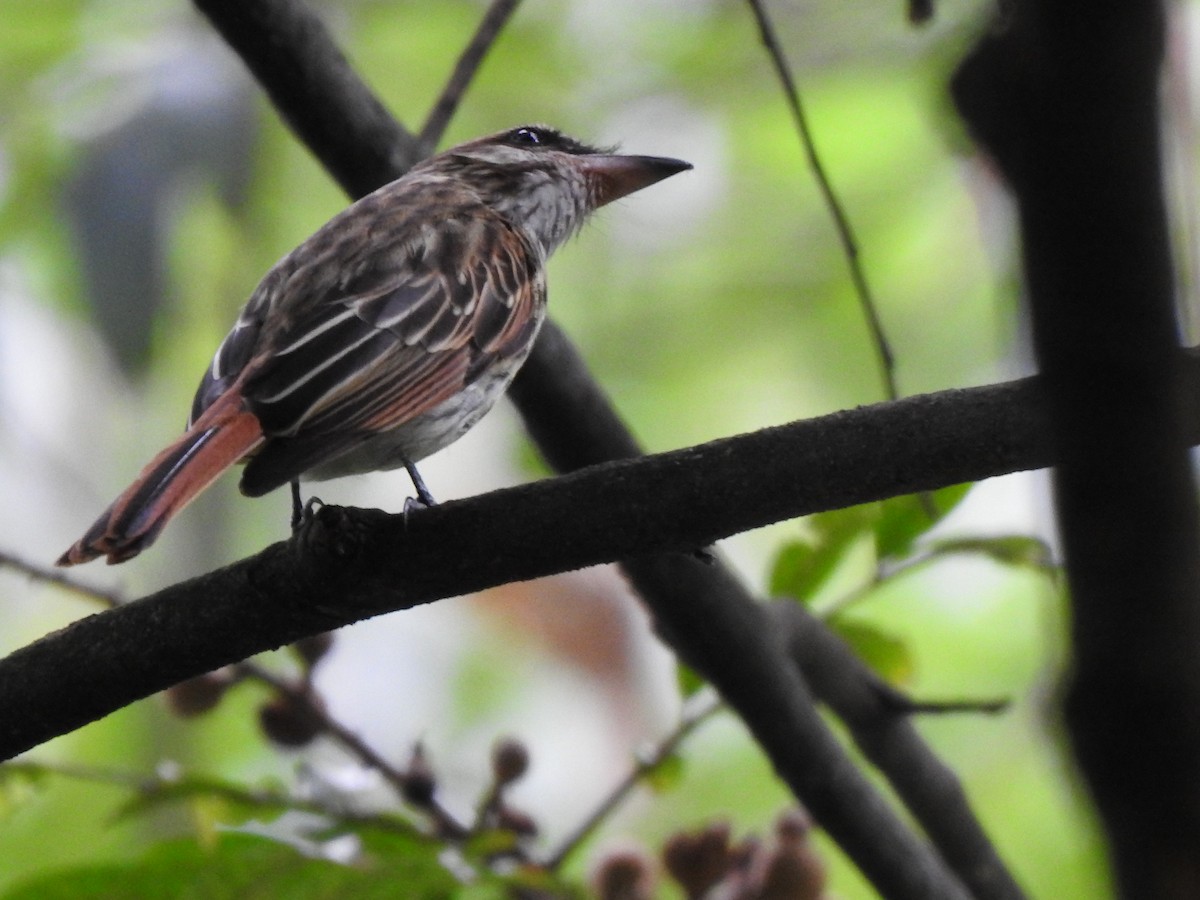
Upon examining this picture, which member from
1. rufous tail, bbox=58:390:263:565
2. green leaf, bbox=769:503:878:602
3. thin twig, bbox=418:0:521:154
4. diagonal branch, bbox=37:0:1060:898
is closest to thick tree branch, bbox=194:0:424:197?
diagonal branch, bbox=37:0:1060:898

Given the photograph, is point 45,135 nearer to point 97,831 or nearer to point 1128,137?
point 97,831

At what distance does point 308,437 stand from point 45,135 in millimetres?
3247

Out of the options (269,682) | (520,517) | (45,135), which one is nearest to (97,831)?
(45,135)

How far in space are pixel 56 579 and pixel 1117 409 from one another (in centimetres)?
240

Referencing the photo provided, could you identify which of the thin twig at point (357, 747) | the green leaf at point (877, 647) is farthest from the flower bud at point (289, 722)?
the green leaf at point (877, 647)

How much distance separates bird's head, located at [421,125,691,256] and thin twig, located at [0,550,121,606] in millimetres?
1794

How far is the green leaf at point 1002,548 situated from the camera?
10.9ft

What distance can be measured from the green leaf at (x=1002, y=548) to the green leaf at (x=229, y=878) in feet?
4.53

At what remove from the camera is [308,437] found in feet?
9.14

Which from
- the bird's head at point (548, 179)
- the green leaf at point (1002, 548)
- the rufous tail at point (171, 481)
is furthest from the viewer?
the bird's head at point (548, 179)

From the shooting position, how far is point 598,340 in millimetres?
7957

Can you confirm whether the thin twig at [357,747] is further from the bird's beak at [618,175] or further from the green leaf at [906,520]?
the bird's beak at [618,175]

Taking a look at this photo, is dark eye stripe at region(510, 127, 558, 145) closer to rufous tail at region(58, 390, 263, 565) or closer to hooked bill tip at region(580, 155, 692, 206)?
hooked bill tip at region(580, 155, 692, 206)

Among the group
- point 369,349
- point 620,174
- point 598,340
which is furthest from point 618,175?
point 598,340
